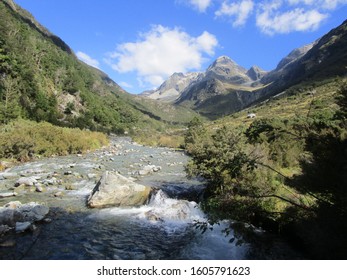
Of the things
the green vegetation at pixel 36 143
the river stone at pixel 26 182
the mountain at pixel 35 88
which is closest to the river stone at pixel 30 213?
the river stone at pixel 26 182

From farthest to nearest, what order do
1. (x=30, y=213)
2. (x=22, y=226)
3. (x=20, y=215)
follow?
(x=30, y=213)
(x=20, y=215)
(x=22, y=226)

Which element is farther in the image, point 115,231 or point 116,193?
point 116,193

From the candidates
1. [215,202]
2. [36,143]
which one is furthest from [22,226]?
[36,143]

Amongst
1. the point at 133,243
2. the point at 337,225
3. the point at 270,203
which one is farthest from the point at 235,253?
the point at 337,225

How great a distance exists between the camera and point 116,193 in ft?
54.7

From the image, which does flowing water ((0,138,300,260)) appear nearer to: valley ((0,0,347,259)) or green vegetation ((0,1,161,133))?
valley ((0,0,347,259))

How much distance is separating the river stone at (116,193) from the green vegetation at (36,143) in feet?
55.0

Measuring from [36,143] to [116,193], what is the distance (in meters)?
20.6

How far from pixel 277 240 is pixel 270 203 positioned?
1708 millimetres

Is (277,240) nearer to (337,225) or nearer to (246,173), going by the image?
(246,173)

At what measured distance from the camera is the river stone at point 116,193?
1619 centimetres

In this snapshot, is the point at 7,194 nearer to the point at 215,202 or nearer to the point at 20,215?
the point at 20,215

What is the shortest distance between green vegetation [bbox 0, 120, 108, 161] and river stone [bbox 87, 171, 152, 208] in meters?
16.8

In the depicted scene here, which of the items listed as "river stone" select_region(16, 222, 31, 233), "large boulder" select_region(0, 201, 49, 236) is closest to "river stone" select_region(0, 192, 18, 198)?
"large boulder" select_region(0, 201, 49, 236)
